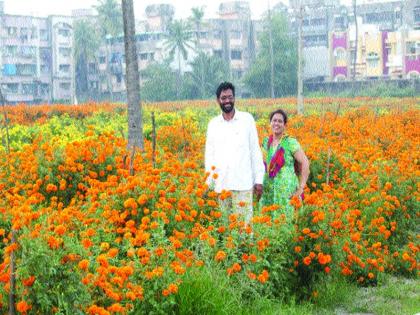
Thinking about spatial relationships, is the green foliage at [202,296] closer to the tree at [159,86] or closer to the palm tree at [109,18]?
the tree at [159,86]

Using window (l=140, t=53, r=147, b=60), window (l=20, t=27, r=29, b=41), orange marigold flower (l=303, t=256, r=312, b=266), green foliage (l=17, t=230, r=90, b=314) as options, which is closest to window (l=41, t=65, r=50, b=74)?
window (l=20, t=27, r=29, b=41)

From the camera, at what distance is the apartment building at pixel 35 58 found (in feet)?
246

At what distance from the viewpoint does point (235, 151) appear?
6930 mm

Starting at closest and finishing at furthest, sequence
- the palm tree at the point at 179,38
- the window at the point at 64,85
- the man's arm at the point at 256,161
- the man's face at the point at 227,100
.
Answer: the man's face at the point at 227,100
the man's arm at the point at 256,161
the palm tree at the point at 179,38
the window at the point at 64,85

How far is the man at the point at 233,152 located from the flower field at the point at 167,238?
177 mm

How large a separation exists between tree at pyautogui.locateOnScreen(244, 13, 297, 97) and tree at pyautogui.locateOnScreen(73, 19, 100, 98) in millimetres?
18731

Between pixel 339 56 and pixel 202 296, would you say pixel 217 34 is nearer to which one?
pixel 339 56

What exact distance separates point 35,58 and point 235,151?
241ft

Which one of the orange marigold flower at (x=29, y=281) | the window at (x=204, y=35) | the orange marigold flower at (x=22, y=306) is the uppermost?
the window at (x=204, y=35)

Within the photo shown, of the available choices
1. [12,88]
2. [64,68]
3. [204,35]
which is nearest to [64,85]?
[64,68]

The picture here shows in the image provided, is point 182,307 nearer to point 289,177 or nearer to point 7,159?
point 289,177

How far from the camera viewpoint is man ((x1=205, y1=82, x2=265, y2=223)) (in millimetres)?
6906

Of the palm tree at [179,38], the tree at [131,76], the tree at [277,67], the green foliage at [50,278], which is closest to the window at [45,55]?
the palm tree at [179,38]

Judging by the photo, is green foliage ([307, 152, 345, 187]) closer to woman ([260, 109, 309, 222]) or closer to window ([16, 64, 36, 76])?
woman ([260, 109, 309, 222])
